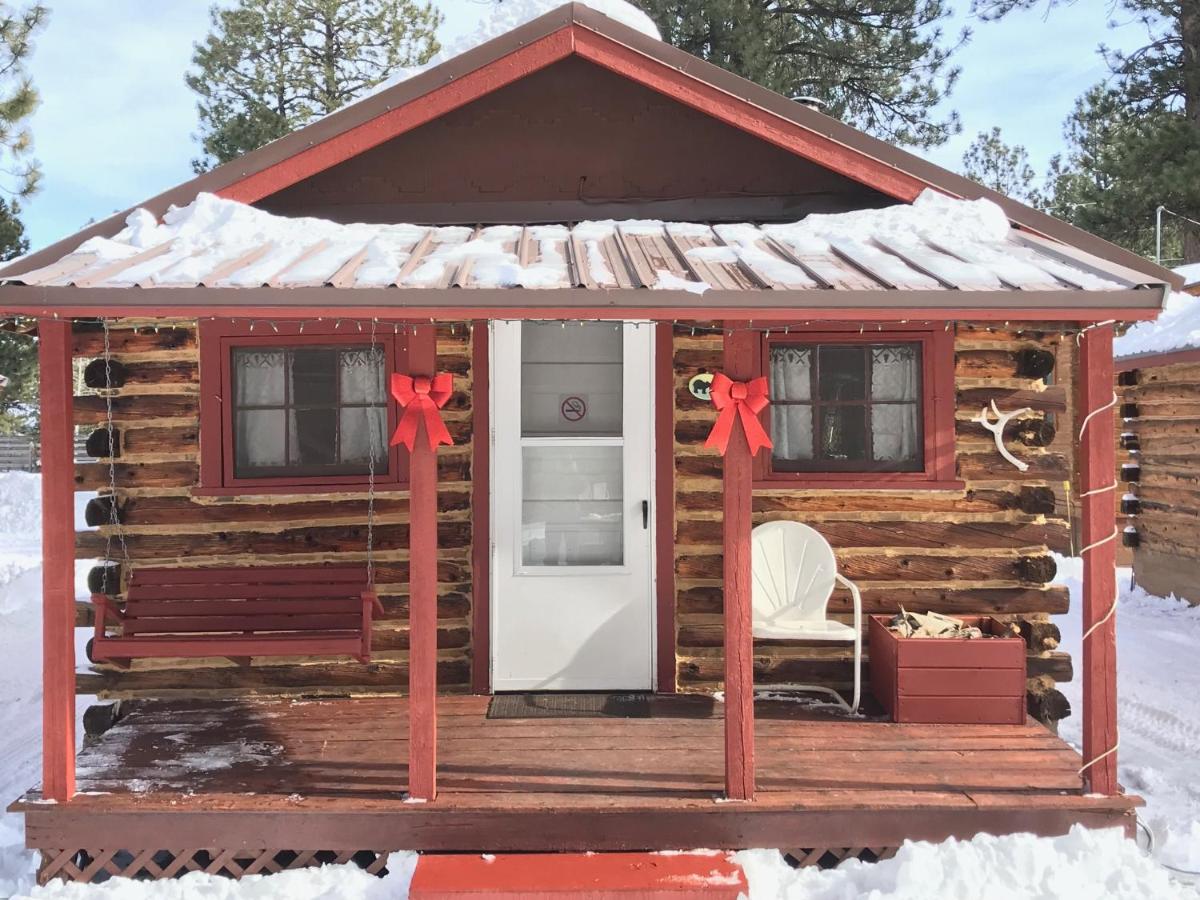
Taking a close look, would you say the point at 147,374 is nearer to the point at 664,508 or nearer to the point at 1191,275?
the point at 664,508

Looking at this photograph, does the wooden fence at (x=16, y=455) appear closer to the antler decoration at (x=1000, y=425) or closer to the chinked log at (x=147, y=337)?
the chinked log at (x=147, y=337)

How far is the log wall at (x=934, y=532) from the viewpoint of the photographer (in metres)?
5.88

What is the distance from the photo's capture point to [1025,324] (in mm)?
5781

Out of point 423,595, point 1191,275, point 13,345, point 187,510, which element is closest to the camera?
point 423,595

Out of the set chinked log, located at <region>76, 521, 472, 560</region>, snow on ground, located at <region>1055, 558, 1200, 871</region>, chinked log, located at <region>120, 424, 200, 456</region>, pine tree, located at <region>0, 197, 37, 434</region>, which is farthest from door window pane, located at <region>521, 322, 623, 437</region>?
pine tree, located at <region>0, 197, 37, 434</region>

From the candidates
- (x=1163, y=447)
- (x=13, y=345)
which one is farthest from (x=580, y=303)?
(x=13, y=345)

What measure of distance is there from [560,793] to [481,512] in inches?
76.1

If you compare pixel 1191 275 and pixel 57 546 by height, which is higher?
pixel 1191 275

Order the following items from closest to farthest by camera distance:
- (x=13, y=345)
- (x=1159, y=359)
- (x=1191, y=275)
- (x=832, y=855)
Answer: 1. (x=832, y=855)
2. (x=1159, y=359)
3. (x=1191, y=275)
4. (x=13, y=345)

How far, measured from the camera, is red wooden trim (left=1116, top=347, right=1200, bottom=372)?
32.0 ft

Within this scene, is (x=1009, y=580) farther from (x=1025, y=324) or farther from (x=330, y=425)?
(x=330, y=425)

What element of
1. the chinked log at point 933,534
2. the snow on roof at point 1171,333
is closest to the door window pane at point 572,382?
the chinked log at point 933,534

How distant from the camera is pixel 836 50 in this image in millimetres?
14750

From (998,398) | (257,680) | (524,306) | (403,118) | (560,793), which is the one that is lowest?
(560,793)
